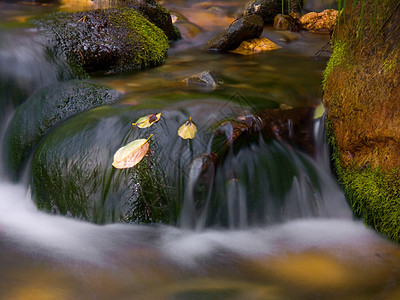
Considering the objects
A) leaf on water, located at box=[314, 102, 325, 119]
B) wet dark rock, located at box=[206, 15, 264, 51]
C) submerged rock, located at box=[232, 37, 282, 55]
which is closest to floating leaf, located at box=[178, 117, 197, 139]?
leaf on water, located at box=[314, 102, 325, 119]

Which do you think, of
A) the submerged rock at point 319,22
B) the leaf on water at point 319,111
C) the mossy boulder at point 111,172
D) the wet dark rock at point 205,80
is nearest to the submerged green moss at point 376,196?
the leaf on water at point 319,111

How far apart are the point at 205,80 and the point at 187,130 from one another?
3.89 feet

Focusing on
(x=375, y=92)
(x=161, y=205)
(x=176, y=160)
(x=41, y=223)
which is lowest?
(x=41, y=223)

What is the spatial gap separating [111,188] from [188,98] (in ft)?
3.44

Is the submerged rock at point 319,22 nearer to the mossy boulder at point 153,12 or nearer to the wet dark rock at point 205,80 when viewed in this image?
the mossy boulder at point 153,12

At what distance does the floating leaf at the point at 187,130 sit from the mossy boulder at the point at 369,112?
1.03m

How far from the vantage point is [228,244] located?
2639 mm

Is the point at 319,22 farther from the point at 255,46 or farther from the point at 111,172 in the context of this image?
the point at 111,172

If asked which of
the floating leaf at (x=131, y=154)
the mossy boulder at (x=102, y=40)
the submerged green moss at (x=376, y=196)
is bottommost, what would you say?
the submerged green moss at (x=376, y=196)

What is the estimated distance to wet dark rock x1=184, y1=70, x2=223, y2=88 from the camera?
4004 mm

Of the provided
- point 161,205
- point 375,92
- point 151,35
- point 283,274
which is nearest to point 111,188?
point 161,205

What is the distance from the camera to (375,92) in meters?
2.71

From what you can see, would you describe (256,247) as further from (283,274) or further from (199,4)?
(199,4)

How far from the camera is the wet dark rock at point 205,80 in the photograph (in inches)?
158
